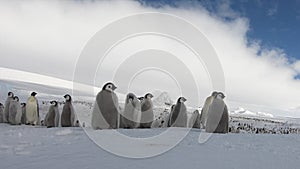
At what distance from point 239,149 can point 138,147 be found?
169 cm

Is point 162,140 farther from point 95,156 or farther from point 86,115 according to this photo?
point 86,115

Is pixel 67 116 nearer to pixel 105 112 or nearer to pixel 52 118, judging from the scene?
pixel 52 118

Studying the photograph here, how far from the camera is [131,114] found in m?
13.3

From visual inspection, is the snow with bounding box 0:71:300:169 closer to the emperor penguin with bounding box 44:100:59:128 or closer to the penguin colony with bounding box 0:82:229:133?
the penguin colony with bounding box 0:82:229:133

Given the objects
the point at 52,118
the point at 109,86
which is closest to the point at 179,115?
the point at 109,86

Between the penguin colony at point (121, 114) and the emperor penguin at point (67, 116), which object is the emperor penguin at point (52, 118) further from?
the emperor penguin at point (67, 116)

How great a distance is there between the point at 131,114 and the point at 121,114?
1.81 feet

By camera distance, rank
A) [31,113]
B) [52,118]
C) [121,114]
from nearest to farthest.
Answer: [121,114] < [52,118] < [31,113]

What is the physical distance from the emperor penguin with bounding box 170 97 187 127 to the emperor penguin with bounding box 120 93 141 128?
1646 millimetres

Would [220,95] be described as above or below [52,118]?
above

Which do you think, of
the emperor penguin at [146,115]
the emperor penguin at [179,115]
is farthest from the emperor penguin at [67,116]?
the emperor penguin at [179,115]

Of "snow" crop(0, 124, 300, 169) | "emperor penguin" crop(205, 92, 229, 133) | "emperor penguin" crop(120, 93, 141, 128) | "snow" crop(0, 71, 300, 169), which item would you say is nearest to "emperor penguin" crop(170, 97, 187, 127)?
"emperor penguin" crop(120, 93, 141, 128)

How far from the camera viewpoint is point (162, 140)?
621 centimetres

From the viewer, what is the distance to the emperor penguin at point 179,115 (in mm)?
14008
